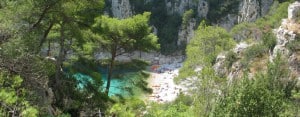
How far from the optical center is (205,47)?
5216 centimetres

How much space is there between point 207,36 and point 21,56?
141ft

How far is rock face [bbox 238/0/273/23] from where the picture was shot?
275 feet

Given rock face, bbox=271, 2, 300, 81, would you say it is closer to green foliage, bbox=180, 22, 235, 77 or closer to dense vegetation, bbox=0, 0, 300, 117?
dense vegetation, bbox=0, 0, 300, 117

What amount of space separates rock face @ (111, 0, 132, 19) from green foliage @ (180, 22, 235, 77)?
4116 centimetres

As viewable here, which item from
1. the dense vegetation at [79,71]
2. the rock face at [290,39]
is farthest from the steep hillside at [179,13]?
the dense vegetation at [79,71]

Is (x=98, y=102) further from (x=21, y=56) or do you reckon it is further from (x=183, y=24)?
(x=183, y=24)

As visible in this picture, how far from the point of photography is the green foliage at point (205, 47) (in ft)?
157

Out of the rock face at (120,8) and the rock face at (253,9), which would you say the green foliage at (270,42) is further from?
the rock face at (120,8)

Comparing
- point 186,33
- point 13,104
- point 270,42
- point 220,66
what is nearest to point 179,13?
point 186,33

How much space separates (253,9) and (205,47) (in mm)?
35680

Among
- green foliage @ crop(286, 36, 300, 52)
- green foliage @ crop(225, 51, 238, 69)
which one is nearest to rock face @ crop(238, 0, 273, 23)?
green foliage @ crop(225, 51, 238, 69)

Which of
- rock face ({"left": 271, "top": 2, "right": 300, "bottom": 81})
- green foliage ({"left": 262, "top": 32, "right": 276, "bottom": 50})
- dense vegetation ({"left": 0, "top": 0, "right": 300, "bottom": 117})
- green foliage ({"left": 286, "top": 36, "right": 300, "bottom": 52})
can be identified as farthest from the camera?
green foliage ({"left": 262, "top": 32, "right": 276, "bottom": 50})

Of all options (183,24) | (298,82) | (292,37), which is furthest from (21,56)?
(183,24)

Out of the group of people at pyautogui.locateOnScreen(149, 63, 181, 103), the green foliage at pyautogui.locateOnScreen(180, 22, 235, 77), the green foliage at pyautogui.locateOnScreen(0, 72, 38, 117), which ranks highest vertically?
the green foliage at pyautogui.locateOnScreen(0, 72, 38, 117)
